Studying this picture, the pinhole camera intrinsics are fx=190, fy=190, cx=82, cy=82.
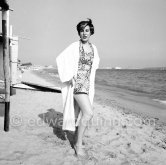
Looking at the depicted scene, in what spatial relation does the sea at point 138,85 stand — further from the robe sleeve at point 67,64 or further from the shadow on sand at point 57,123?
the robe sleeve at point 67,64

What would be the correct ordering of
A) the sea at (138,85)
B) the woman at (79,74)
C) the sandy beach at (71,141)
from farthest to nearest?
the sea at (138,85)
the woman at (79,74)
the sandy beach at (71,141)

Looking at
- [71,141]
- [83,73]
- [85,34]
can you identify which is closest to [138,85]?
[71,141]

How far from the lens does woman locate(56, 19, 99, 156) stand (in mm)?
3479

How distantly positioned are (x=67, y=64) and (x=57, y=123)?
8.13 ft

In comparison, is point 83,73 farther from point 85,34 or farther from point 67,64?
point 85,34

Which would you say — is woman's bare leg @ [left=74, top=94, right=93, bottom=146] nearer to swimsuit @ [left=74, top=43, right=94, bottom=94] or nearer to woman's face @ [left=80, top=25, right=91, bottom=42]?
swimsuit @ [left=74, top=43, right=94, bottom=94]

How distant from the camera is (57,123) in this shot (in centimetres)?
548

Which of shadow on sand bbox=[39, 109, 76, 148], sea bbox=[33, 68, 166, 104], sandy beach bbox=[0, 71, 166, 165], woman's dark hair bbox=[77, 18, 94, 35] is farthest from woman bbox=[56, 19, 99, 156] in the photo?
sea bbox=[33, 68, 166, 104]

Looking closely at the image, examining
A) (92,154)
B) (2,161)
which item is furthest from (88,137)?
(2,161)

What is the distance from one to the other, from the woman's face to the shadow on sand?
6.86ft

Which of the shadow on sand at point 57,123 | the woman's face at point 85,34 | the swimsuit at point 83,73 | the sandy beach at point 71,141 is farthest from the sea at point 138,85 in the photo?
the woman's face at point 85,34

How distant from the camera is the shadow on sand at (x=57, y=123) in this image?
14.6 feet

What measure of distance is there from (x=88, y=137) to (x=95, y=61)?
6.15 feet

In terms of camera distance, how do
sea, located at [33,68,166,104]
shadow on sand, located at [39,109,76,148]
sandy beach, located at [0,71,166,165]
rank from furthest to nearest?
sea, located at [33,68,166,104] < shadow on sand, located at [39,109,76,148] < sandy beach, located at [0,71,166,165]
